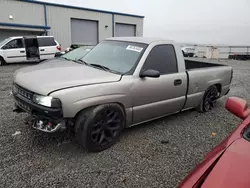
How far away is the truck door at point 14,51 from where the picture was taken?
1277 centimetres

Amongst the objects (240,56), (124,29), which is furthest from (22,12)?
(240,56)

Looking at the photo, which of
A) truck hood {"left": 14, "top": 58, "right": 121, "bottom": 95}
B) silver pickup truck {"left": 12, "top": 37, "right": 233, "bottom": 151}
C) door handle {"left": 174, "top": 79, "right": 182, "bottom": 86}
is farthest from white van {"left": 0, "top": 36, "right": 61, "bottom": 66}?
door handle {"left": 174, "top": 79, "right": 182, "bottom": 86}

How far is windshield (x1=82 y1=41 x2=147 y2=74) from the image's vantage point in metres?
3.50

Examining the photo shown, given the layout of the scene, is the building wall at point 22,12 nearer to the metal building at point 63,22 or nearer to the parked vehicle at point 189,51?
the metal building at point 63,22

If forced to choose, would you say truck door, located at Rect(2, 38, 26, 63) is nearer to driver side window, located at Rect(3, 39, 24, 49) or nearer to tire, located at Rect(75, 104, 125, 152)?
driver side window, located at Rect(3, 39, 24, 49)

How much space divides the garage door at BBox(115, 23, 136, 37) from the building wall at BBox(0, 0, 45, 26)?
8.57 meters

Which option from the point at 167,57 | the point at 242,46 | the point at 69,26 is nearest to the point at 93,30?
the point at 69,26

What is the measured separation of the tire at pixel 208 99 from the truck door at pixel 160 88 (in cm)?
91

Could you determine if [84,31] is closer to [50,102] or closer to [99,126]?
[99,126]

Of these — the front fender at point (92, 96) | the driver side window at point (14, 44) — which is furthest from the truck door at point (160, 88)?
the driver side window at point (14, 44)

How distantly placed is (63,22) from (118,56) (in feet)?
→ 62.1

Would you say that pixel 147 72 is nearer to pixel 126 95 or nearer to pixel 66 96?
pixel 126 95

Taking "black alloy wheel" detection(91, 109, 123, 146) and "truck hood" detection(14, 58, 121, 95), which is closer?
"truck hood" detection(14, 58, 121, 95)

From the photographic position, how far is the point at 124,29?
25625 millimetres
